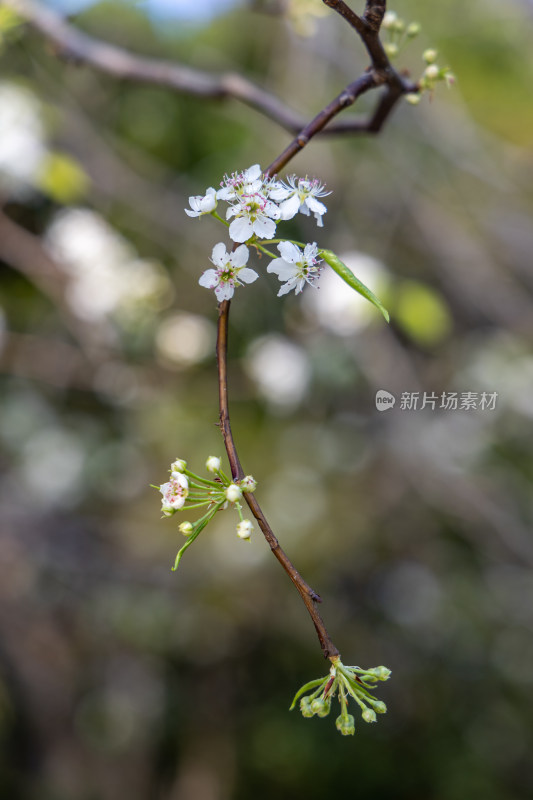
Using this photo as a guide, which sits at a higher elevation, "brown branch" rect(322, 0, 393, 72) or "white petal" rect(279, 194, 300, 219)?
"brown branch" rect(322, 0, 393, 72)

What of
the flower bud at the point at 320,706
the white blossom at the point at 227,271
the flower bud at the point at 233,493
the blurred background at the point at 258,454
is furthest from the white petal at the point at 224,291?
the blurred background at the point at 258,454

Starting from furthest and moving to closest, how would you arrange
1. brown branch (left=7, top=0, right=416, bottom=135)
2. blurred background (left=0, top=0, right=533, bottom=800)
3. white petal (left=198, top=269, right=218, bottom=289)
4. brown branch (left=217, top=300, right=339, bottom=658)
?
blurred background (left=0, top=0, right=533, bottom=800), brown branch (left=7, top=0, right=416, bottom=135), white petal (left=198, top=269, right=218, bottom=289), brown branch (left=217, top=300, right=339, bottom=658)

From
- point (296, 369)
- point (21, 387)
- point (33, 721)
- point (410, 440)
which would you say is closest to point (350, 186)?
point (296, 369)

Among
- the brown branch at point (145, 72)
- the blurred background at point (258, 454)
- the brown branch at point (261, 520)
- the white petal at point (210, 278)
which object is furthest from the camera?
the blurred background at point (258, 454)

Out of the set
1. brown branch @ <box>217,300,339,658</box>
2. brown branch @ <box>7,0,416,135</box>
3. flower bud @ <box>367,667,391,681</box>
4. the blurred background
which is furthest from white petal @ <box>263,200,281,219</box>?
the blurred background

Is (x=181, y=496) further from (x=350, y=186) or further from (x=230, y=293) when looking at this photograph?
(x=350, y=186)

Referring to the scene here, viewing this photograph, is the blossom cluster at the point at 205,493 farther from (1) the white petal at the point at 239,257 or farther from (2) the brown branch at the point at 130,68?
(2) the brown branch at the point at 130,68

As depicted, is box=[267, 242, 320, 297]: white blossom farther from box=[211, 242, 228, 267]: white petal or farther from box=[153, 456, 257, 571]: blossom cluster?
box=[153, 456, 257, 571]: blossom cluster

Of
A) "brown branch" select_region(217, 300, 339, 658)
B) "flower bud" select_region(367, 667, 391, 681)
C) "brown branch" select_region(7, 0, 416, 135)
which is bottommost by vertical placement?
"flower bud" select_region(367, 667, 391, 681)
